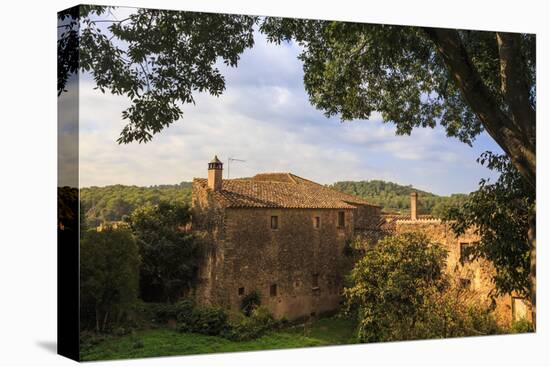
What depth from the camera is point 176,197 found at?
855cm

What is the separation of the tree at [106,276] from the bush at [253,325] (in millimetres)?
1261

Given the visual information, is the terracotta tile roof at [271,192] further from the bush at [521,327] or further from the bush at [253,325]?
the bush at [521,327]

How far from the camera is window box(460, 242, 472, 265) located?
10.2 m

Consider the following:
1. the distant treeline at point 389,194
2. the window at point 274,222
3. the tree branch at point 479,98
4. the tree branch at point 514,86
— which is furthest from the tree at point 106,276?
the tree branch at point 514,86

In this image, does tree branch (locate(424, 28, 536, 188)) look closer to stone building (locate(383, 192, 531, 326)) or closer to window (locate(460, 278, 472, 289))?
stone building (locate(383, 192, 531, 326))

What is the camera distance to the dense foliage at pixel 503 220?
401 inches

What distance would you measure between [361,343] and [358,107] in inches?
118

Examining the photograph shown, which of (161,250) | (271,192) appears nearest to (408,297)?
(271,192)

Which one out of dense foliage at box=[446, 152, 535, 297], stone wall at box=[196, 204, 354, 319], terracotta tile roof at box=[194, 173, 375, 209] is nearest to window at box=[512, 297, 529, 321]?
dense foliage at box=[446, 152, 535, 297]

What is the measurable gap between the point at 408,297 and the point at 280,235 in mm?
1956

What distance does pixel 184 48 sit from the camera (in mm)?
8570

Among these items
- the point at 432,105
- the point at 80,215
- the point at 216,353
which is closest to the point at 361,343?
the point at 216,353

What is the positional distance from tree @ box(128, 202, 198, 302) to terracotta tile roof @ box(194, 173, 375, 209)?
70cm

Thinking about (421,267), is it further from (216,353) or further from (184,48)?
(184,48)
